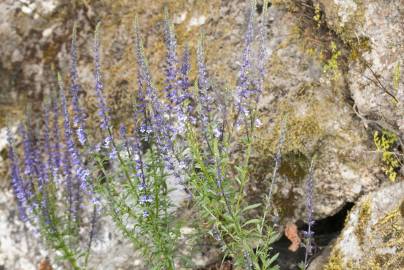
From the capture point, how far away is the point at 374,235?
4.46 metres

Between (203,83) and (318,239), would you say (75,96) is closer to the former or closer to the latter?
(203,83)

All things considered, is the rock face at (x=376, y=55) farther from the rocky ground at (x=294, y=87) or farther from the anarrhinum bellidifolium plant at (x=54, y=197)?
the anarrhinum bellidifolium plant at (x=54, y=197)

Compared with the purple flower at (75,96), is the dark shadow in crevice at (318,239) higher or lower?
lower

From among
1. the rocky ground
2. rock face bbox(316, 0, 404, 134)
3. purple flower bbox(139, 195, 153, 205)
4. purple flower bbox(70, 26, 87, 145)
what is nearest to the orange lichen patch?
the rocky ground

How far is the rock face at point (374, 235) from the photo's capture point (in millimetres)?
4309

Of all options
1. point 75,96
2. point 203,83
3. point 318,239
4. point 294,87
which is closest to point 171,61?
point 203,83

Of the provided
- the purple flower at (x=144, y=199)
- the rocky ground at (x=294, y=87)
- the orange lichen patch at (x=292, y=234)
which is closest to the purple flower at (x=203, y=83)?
the purple flower at (x=144, y=199)

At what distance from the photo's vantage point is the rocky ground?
483cm

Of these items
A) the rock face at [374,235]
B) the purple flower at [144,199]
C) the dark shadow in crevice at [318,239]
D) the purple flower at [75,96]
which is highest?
the purple flower at [75,96]

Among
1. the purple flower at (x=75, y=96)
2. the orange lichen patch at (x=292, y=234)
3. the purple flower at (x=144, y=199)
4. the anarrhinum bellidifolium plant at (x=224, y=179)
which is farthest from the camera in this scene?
the orange lichen patch at (x=292, y=234)

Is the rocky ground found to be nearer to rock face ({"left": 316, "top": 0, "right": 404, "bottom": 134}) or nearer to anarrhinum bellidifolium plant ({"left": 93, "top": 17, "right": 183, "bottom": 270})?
rock face ({"left": 316, "top": 0, "right": 404, "bottom": 134})

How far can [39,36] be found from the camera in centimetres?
630

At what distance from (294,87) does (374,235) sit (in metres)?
1.68

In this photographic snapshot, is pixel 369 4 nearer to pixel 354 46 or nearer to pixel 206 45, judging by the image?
pixel 354 46
